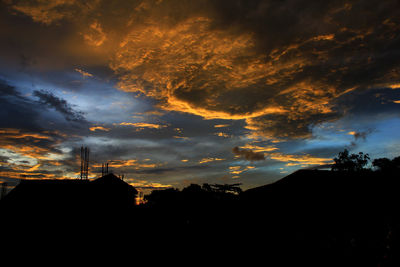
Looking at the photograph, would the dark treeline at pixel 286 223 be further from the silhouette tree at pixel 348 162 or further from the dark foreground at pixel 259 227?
the silhouette tree at pixel 348 162

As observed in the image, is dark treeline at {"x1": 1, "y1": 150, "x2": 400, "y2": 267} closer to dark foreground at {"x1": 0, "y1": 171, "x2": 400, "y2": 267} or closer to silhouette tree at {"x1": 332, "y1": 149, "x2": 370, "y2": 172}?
dark foreground at {"x1": 0, "y1": 171, "x2": 400, "y2": 267}

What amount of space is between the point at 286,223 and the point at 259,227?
1.56 m

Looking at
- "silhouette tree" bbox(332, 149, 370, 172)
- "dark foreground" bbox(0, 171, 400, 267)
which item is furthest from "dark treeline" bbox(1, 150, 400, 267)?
"silhouette tree" bbox(332, 149, 370, 172)

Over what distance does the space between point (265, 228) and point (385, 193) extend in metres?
5.15

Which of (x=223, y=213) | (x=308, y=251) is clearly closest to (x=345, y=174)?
(x=308, y=251)

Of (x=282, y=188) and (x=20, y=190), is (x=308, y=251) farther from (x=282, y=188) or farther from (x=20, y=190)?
(x=20, y=190)

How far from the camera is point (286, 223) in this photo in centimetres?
1044

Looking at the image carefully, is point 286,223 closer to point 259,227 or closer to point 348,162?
point 259,227

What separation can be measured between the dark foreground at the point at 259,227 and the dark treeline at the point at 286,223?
3 cm

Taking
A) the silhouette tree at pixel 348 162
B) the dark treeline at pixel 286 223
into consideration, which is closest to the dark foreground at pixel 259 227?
the dark treeline at pixel 286 223

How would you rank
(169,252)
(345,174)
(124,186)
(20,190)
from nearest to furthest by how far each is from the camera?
(345,174) → (169,252) → (20,190) → (124,186)

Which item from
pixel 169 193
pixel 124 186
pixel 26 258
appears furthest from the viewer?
pixel 124 186

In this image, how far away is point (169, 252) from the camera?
14539mm

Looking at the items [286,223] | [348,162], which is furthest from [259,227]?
[348,162]
